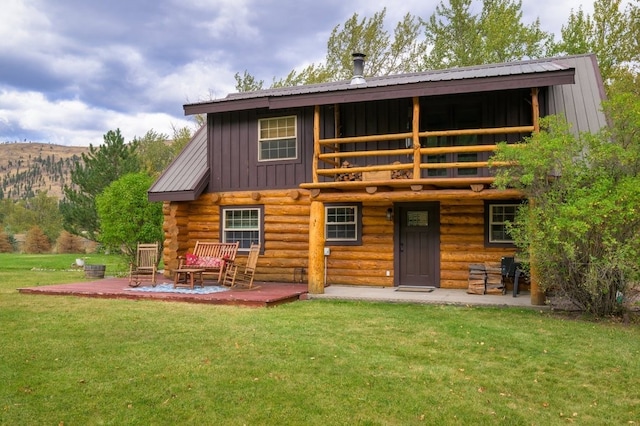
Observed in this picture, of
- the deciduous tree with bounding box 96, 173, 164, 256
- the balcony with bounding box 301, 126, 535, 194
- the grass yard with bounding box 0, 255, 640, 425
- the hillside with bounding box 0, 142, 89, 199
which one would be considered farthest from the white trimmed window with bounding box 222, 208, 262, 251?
the hillside with bounding box 0, 142, 89, 199

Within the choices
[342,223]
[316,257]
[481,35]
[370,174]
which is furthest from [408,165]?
[481,35]

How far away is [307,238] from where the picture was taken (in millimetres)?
12617

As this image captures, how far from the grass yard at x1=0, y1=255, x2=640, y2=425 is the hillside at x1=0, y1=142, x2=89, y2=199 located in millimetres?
89740

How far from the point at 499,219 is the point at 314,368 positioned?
23.2 ft

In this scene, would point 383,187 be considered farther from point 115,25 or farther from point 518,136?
point 115,25

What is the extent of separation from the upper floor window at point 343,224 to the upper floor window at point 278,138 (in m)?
1.65

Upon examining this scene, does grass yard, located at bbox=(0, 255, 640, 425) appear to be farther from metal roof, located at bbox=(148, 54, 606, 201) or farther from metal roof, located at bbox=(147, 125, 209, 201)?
metal roof, located at bbox=(147, 125, 209, 201)

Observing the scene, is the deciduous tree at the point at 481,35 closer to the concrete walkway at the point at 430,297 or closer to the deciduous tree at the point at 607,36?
the deciduous tree at the point at 607,36

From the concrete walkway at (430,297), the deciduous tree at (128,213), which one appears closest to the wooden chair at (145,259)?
the deciduous tree at (128,213)

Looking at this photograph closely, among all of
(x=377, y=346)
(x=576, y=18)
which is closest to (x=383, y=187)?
(x=377, y=346)

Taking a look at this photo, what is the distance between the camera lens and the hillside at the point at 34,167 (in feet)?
314

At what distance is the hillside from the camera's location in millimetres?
95575

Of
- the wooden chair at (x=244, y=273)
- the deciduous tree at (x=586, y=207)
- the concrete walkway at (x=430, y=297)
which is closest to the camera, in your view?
the deciduous tree at (x=586, y=207)

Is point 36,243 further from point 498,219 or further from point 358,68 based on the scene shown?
point 498,219
